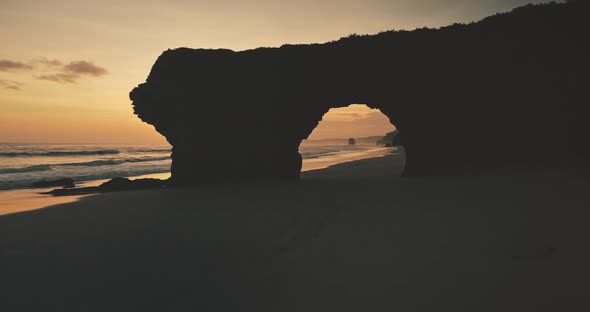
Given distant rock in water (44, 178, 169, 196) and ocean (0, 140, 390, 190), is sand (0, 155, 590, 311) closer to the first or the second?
distant rock in water (44, 178, 169, 196)

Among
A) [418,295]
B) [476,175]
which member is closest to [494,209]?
[418,295]

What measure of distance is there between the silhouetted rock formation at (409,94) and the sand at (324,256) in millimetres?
5188

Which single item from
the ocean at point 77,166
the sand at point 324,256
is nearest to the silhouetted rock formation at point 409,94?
the sand at point 324,256

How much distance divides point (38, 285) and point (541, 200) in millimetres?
9850

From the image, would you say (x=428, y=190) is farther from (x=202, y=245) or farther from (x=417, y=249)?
(x=202, y=245)

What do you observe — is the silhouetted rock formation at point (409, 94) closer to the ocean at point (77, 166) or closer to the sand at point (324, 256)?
the sand at point (324, 256)

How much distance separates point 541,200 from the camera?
24.5 ft

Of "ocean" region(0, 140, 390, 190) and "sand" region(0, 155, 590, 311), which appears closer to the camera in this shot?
"sand" region(0, 155, 590, 311)

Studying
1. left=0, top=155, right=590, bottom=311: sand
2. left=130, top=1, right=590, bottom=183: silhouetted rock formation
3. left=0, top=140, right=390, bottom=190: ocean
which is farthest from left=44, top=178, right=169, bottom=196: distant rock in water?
left=0, top=155, right=590, bottom=311: sand

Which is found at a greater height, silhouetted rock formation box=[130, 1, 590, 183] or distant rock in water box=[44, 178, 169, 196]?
silhouetted rock formation box=[130, 1, 590, 183]

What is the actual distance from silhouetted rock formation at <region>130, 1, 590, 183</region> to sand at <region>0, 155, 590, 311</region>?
519cm

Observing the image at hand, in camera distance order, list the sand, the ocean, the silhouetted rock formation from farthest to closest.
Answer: the ocean < the silhouetted rock formation < the sand

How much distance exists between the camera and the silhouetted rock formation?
1341cm

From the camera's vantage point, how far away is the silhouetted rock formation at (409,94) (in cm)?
1341
